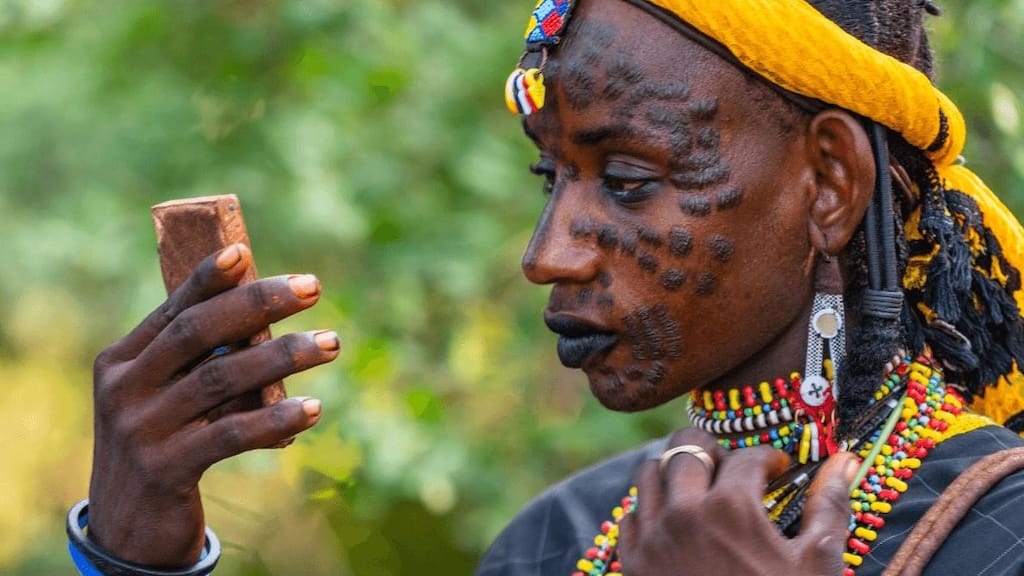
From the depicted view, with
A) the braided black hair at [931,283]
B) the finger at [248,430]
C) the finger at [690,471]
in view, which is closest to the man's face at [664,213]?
the braided black hair at [931,283]

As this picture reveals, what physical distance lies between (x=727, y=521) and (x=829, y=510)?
0.54 ft

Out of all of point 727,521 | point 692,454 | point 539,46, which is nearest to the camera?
point 727,521

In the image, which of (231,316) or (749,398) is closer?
(231,316)

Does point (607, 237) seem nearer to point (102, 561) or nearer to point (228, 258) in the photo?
point (228, 258)

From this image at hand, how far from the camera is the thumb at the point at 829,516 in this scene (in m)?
1.91

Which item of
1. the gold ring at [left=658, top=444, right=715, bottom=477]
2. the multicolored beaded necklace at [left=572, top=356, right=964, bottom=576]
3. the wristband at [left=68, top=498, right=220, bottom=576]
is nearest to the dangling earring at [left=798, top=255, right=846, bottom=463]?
the multicolored beaded necklace at [left=572, top=356, right=964, bottom=576]

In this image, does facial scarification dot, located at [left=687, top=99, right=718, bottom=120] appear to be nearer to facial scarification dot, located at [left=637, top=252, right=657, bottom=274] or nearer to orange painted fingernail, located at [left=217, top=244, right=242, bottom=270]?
facial scarification dot, located at [left=637, top=252, right=657, bottom=274]

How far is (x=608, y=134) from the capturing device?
89.0 inches

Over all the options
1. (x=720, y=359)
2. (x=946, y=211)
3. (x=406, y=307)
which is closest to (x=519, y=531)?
(x=720, y=359)

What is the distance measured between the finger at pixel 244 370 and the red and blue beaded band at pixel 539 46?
1.90ft

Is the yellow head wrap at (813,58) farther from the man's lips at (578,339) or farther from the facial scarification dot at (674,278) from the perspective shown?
the man's lips at (578,339)

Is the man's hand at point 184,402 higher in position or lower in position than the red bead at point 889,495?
higher

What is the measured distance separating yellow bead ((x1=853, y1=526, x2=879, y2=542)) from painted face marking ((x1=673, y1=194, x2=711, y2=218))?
593 mm

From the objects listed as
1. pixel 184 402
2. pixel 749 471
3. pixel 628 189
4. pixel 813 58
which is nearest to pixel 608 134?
pixel 628 189
